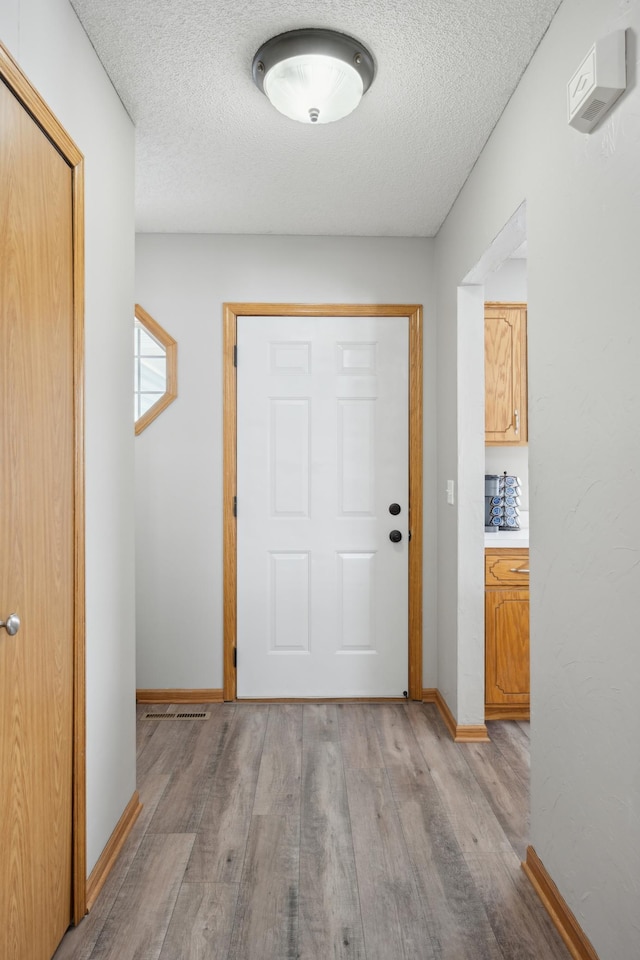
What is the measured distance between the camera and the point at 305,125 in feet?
7.59

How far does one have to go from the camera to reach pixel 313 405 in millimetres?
3430

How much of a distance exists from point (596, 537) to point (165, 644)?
2.51 m

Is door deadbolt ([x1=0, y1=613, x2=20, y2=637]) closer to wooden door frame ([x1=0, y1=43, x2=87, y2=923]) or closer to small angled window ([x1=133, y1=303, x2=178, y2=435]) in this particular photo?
wooden door frame ([x1=0, y1=43, x2=87, y2=923])

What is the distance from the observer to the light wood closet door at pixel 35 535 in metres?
1.33

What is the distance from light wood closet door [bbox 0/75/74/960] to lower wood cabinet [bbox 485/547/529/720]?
6.64ft

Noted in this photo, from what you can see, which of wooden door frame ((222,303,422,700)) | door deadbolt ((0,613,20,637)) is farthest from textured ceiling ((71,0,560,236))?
door deadbolt ((0,613,20,637))

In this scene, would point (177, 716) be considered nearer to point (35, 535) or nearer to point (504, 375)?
point (35, 535)

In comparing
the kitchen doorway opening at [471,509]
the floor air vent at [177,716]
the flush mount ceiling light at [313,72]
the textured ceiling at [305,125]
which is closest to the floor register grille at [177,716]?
the floor air vent at [177,716]

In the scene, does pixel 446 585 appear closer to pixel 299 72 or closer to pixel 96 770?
pixel 96 770

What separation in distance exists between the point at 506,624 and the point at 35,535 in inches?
90.8

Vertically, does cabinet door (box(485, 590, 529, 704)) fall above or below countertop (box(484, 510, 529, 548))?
below

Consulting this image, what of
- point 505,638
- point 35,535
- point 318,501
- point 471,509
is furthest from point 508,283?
point 35,535

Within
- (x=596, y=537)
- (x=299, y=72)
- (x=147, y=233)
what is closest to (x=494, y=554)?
(x=596, y=537)

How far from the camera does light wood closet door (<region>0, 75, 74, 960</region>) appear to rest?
1.33m
